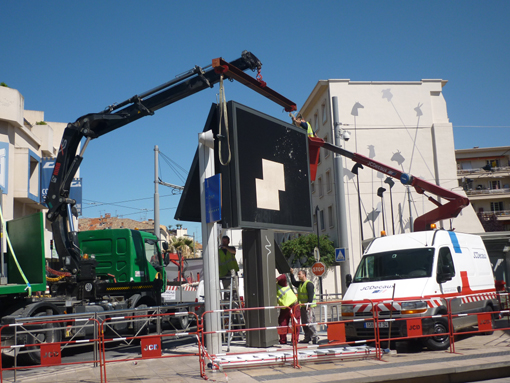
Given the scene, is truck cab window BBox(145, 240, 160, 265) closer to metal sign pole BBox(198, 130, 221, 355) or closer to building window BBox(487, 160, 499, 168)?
metal sign pole BBox(198, 130, 221, 355)

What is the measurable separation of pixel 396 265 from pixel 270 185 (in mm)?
3378

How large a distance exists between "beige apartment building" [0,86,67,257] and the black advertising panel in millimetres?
15179

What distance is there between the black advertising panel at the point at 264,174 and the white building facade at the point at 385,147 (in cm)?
2757

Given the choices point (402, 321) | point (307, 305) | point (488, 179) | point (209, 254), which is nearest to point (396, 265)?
point (402, 321)

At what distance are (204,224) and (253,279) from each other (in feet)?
6.05

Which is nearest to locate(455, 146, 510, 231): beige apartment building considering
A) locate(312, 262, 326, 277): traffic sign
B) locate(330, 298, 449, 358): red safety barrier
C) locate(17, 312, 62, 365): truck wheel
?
locate(312, 262, 326, 277): traffic sign

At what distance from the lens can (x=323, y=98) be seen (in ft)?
141

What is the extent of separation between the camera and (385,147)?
41.2 metres

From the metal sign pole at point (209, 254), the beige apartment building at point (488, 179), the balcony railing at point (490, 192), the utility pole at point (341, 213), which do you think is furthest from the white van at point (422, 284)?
the balcony railing at point (490, 192)

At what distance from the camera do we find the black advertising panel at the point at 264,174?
10.5 m

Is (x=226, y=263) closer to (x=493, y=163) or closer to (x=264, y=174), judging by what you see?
(x=264, y=174)

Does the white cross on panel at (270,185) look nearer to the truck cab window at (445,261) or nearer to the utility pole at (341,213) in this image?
the truck cab window at (445,261)

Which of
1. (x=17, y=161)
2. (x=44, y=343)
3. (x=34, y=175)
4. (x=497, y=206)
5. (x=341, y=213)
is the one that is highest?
(x=497, y=206)

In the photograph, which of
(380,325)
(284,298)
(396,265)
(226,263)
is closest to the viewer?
(380,325)
